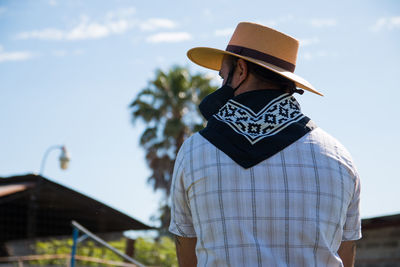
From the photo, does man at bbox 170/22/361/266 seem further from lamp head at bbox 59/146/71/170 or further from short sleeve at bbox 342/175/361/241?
lamp head at bbox 59/146/71/170

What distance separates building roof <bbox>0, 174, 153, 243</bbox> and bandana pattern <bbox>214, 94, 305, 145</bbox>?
10.9 meters

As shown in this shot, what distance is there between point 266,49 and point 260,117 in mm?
345

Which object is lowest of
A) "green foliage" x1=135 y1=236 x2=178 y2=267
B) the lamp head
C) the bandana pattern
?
"green foliage" x1=135 y1=236 x2=178 y2=267

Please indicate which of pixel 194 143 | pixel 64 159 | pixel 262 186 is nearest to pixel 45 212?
pixel 64 159

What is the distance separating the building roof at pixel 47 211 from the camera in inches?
501

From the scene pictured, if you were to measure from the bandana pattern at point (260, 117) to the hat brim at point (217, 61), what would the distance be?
11 cm

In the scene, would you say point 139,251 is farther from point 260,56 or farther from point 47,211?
point 260,56

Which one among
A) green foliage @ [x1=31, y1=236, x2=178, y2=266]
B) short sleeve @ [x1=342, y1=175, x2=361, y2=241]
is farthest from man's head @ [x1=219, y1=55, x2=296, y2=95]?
→ green foliage @ [x1=31, y1=236, x2=178, y2=266]

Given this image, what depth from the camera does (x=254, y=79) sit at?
2014 millimetres

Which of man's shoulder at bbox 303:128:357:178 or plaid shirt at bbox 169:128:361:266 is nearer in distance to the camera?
plaid shirt at bbox 169:128:361:266

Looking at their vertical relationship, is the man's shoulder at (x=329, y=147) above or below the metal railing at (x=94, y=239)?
above

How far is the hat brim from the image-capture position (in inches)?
79.1

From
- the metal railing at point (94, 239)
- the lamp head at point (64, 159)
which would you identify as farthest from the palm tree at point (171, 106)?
the metal railing at point (94, 239)

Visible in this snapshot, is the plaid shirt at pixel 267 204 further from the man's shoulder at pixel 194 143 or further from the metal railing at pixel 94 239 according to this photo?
the metal railing at pixel 94 239
